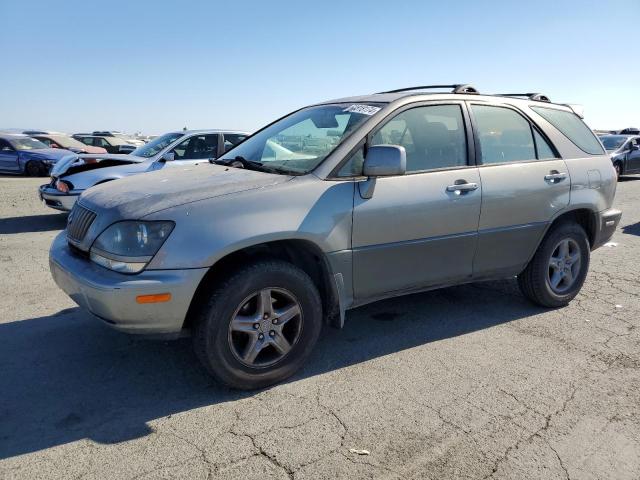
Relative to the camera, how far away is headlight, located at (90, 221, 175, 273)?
2.93 meters

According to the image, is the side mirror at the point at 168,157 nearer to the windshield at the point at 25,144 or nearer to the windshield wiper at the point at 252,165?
the windshield wiper at the point at 252,165

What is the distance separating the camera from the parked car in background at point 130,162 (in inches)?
326

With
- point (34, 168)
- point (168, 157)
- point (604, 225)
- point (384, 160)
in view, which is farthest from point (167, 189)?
point (34, 168)

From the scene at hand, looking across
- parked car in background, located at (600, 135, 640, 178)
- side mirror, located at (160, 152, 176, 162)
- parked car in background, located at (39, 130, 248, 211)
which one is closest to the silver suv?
side mirror, located at (160, 152, 176, 162)

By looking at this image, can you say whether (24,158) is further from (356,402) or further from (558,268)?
(356,402)

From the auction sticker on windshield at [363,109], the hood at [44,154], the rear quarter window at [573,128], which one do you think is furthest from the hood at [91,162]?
the hood at [44,154]

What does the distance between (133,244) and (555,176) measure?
11.3ft

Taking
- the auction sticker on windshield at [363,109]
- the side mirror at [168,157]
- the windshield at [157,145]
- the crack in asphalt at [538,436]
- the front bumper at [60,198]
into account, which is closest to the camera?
the crack in asphalt at [538,436]

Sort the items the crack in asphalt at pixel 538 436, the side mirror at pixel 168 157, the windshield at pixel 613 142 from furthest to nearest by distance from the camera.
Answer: the windshield at pixel 613 142
the side mirror at pixel 168 157
the crack in asphalt at pixel 538 436

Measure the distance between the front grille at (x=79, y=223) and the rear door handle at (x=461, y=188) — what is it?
2.48 m

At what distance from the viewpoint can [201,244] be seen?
2.96m

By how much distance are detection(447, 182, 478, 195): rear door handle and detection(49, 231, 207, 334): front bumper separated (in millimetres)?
1945

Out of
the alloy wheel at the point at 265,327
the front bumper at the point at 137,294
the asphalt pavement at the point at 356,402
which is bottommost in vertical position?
the asphalt pavement at the point at 356,402

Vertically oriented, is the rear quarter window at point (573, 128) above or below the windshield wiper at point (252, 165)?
above
